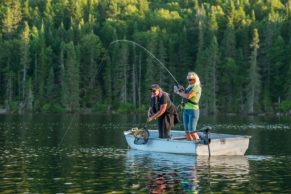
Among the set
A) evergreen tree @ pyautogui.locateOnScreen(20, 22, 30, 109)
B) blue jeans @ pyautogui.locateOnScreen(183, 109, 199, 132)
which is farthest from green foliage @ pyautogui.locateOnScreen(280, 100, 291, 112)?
blue jeans @ pyautogui.locateOnScreen(183, 109, 199, 132)

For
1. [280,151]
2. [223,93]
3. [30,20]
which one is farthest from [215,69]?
[280,151]

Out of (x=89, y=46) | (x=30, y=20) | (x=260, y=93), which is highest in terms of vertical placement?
(x=30, y=20)

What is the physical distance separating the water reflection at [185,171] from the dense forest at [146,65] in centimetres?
7947

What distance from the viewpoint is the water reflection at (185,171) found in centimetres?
2131

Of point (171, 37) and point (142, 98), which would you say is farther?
point (171, 37)

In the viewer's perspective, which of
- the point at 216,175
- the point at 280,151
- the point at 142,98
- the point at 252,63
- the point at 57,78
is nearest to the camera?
the point at 216,175

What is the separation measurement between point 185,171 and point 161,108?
→ 266 inches

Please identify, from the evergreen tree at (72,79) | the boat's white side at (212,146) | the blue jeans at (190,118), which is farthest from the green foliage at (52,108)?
the blue jeans at (190,118)

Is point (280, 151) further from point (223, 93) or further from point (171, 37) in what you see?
point (171, 37)

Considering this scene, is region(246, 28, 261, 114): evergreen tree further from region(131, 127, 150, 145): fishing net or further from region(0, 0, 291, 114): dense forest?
region(131, 127, 150, 145): fishing net

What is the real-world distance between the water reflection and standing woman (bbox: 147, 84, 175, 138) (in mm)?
1644

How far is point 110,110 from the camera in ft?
390

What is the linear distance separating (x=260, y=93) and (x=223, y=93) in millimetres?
7083

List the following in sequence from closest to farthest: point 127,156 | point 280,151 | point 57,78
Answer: point 127,156
point 280,151
point 57,78
